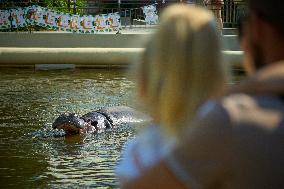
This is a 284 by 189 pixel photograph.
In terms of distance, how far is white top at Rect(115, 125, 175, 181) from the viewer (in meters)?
1.75

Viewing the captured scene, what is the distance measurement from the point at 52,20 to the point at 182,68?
1810cm

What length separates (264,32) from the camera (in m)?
1.76

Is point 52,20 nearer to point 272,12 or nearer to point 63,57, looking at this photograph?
point 63,57

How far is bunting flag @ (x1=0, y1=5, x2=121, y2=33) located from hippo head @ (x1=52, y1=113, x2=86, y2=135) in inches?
408

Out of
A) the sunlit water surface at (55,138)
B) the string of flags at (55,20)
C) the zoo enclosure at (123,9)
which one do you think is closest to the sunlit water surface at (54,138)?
the sunlit water surface at (55,138)

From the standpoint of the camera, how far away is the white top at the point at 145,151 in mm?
1749

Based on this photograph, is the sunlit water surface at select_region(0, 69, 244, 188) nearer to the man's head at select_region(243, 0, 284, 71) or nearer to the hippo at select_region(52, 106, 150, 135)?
the hippo at select_region(52, 106, 150, 135)

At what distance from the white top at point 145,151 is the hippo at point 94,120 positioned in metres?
6.54

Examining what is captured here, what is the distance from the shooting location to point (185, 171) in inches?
64.0

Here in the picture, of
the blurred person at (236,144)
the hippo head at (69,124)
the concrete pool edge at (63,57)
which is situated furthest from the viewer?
the concrete pool edge at (63,57)

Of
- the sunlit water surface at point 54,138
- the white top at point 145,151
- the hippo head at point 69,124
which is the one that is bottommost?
the sunlit water surface at point 54,138

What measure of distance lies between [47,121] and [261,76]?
8.24m

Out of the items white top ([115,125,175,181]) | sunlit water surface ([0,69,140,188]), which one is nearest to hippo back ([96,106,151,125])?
sunlit water surface ([0,69,140,188])

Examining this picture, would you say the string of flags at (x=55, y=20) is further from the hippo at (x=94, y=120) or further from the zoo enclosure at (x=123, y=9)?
the hippo at (x=94, y=120)
